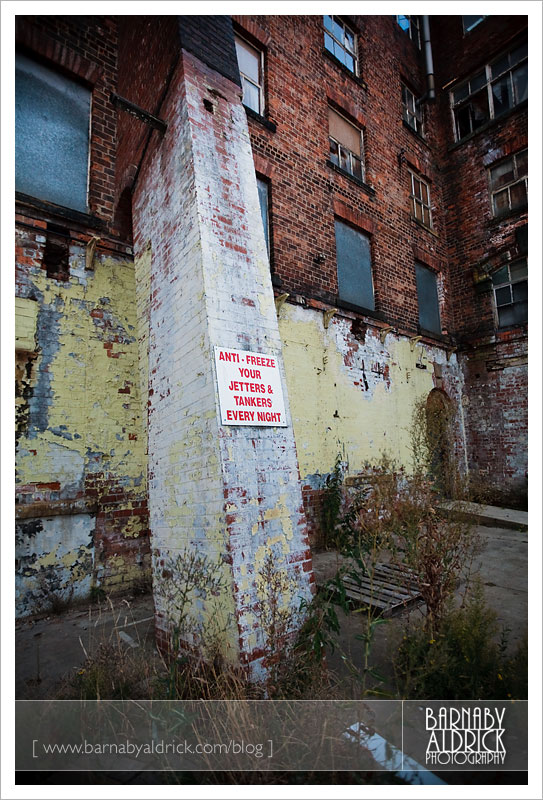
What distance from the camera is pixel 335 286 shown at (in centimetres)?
812

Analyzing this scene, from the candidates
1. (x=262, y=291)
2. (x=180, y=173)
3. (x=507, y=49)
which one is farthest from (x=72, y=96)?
(x=507, y=49)

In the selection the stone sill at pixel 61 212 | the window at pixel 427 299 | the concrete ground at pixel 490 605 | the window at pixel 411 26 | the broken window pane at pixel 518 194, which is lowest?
the concrete ground at pixel 490 605

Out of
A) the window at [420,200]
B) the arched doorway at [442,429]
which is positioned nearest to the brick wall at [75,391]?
the arched doorway at [442,429]

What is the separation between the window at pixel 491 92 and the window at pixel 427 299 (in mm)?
4339

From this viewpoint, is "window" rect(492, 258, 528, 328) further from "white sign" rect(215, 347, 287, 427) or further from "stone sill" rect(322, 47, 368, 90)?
"white sign" rect(215, 347, 287, 427)

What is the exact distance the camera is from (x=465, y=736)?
2504 millimetres

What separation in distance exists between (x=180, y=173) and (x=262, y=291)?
136 centimetres

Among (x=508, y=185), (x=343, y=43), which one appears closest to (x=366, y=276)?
(x=508, y=185)

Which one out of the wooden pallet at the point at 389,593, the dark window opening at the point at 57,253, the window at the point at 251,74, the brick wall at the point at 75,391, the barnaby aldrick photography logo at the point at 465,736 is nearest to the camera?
the barnaby aldrick photography logo at the point at 465,736

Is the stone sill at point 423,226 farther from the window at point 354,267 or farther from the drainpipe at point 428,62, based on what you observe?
the drainpipe at point 428,62

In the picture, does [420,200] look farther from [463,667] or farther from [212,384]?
[463,667]

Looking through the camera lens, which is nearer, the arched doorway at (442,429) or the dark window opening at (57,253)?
the dark window opening at (57,253)

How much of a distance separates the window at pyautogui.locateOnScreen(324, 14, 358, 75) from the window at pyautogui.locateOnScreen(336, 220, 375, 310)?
4.04 m

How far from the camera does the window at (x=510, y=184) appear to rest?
1087cm
